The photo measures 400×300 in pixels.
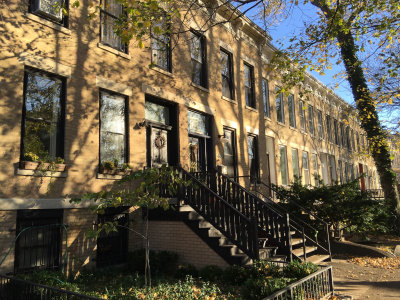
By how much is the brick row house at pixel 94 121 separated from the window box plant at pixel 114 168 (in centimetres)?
11

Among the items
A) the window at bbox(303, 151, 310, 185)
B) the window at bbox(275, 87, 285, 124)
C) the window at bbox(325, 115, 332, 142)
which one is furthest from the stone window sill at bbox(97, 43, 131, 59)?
the window at bbox(325, 115, 332, 142)

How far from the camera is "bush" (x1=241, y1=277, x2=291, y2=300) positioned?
5.69 meters

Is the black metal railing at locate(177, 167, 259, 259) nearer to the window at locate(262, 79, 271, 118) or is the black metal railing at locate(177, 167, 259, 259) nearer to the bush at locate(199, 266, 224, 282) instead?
the bush at locate(199, 266, 224, 282)

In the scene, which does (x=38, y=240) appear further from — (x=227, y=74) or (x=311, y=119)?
(x=311, y=119)

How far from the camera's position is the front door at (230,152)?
550 inches

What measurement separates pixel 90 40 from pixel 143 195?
15.7 feet

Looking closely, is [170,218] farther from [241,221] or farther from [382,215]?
[382,215]

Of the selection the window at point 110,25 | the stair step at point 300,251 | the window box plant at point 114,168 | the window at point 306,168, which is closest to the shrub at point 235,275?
the stair step at point 300,251

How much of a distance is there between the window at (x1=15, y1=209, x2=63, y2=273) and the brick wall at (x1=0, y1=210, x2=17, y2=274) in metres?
0.22

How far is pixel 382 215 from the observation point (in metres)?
14.0

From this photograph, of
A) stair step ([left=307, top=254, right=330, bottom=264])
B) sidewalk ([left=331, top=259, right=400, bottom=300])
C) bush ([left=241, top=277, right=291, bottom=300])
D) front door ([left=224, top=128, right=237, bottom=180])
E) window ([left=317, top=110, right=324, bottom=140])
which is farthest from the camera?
window ([left=317, top=110, right=324, bottom=140])

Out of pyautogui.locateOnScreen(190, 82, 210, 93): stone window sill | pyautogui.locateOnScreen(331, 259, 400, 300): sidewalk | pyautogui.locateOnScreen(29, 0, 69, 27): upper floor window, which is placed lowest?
pyautogui.locateOnScreen(331, 259, 400, 300): sidewalk

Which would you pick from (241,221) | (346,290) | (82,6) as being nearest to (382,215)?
(346,290)

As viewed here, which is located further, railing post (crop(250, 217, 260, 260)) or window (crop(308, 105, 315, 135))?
window (crop(308, 105, 315, 135))
